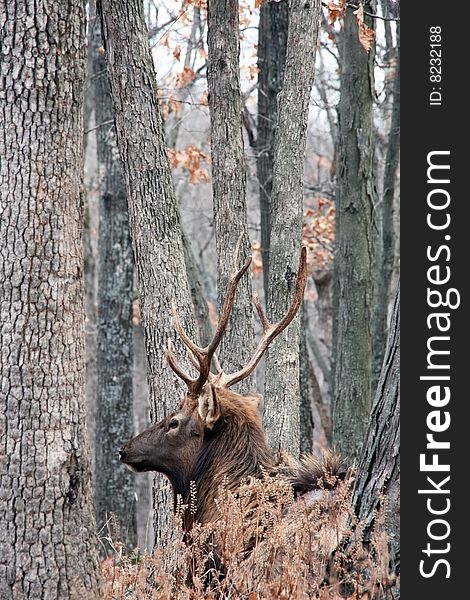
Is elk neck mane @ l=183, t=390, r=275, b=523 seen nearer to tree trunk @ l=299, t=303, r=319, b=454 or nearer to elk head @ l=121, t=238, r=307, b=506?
elk head @ l=121, t=238, r=307, b=506

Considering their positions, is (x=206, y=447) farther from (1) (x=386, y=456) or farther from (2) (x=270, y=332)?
(1) (x=386, y=456)

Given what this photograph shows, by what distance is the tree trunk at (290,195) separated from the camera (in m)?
7.73

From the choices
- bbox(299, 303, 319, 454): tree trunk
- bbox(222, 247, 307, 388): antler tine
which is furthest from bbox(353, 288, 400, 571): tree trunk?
bbox(299, 303, 319, 454): tree trunk

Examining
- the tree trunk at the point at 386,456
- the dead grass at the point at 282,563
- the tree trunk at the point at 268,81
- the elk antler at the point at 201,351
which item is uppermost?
the tree trunk at the point at 268,81

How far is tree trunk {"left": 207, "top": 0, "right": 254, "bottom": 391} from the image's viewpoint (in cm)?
772

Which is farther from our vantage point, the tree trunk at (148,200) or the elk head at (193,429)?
the tree trunk at (148,200)

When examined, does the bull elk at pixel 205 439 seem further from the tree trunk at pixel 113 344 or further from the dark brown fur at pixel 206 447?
the tree trunk at pixel 113 344

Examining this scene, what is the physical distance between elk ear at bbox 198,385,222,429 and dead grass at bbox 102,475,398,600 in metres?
1.31

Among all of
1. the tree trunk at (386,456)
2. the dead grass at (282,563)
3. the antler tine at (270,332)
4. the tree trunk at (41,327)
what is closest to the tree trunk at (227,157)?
the antler tine at (270,332)

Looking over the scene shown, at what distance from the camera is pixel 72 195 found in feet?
16.3

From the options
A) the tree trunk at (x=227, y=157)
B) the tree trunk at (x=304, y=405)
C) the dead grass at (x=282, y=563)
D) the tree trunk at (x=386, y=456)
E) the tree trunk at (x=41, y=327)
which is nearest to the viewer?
the dead grass at (x=282, y=563)

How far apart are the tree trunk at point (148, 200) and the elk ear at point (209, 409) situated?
0.41 metres

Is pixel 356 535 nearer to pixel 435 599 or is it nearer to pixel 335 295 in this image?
pixel 435 599

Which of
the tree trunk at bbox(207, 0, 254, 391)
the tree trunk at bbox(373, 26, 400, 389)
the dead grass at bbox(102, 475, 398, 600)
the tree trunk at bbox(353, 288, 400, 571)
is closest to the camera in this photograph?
the dead grass at bbox(102, 475, 398, 600)
